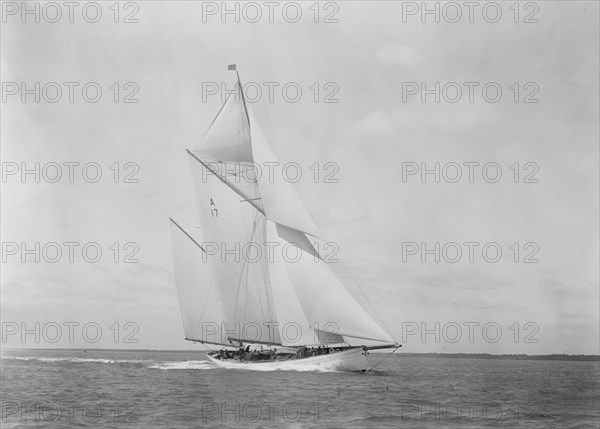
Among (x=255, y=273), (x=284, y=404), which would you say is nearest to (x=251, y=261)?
(x=255, y=273)

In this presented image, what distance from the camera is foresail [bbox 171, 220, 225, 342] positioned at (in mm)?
56719

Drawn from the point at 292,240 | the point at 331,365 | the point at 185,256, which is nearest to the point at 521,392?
the point at 331,365

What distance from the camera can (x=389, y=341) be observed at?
47594mm

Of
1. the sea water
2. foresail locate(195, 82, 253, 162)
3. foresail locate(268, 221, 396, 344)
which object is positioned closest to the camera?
the sea water

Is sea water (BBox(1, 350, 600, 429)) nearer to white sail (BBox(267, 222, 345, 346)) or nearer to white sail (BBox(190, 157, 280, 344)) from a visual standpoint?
white sail (BBox(267, 222, 345, 346))

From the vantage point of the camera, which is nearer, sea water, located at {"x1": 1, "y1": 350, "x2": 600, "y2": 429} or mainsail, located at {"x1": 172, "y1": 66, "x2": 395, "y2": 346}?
sea water, located at {"x1": 1, "y1": 350, "x2": 600, "y2": 429}

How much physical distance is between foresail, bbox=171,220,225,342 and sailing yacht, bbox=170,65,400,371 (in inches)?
3.1

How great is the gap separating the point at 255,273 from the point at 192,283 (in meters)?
5.71

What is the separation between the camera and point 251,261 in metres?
54.6

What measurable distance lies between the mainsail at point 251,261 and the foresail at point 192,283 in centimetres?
8

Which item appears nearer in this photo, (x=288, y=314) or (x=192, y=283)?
(x=288, y=314)

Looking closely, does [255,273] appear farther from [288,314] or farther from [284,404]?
[284,404]

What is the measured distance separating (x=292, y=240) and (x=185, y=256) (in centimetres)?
1053

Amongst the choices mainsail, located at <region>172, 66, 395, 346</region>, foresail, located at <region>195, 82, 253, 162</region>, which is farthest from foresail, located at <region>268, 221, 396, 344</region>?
foresail, located at <region>195, 82, 253, 162</region>
